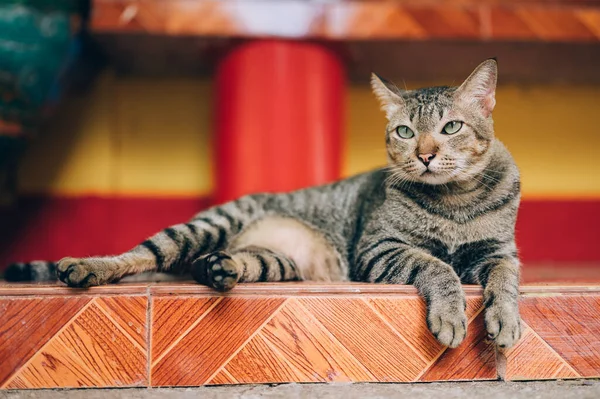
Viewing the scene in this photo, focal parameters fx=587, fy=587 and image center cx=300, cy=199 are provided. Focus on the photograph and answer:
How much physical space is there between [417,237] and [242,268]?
0.48 meters

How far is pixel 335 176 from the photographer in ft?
7.73

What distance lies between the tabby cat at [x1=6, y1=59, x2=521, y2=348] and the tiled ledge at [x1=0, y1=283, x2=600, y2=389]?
6cm

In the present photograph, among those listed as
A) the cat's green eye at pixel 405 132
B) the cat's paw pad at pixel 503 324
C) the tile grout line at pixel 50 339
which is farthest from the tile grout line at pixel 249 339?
the cat's green eye at pixel 405 132

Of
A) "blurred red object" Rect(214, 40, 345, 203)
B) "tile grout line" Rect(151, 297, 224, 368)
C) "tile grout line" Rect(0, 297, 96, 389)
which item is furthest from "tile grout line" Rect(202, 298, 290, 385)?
"blurred red object" Rect(214, 40, 345, 203)

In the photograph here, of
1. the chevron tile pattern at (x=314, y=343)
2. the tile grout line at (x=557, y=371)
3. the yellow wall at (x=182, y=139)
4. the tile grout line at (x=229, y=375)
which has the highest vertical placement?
the yellow wall at (x=182, y=139)

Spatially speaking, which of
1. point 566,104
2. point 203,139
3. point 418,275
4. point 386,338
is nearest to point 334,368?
point 386,338

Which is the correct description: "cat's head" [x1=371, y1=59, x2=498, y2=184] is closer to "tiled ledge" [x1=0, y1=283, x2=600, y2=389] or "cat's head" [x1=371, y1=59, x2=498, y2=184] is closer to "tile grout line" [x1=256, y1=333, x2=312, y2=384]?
"tiled ledge" [x1=0, y1=283, x2=600, y2=389]

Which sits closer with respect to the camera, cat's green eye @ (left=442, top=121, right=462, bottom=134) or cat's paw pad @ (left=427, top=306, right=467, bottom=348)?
cat's paw pad @ (left=427, top=306, right=467, bottom=348)

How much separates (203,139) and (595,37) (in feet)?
Answer: 5.60

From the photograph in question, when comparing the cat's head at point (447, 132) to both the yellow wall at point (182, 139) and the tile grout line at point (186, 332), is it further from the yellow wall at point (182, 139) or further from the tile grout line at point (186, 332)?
the yellow wall at point (182, 139)

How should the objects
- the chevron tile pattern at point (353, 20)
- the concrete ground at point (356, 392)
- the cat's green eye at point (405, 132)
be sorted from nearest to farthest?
the concrete ground at point (356, 392), the cat's green eye at point (405, 132), the chevron tile pattern at point (353, 20)

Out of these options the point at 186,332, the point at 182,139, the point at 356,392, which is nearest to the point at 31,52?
the point at 182,139

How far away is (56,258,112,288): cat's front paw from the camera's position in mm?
1325

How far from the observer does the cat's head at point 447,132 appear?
4.90ft
